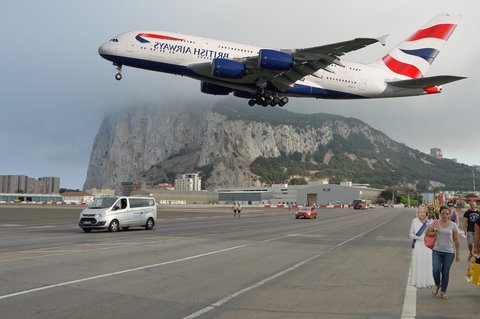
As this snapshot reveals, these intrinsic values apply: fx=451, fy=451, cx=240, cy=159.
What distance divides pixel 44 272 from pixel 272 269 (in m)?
5.31

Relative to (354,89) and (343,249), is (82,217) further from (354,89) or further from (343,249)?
(354,89)

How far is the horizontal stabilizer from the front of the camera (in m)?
29.4

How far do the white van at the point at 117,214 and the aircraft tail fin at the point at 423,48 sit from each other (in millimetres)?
23805

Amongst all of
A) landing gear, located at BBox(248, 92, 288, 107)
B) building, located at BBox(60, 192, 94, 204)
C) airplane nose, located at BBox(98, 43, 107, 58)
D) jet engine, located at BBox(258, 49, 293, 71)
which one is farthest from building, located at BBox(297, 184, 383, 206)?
jet engine, located at BBox(258, 49, 293, 71)

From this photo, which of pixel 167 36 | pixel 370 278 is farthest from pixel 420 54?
pixel 370 278

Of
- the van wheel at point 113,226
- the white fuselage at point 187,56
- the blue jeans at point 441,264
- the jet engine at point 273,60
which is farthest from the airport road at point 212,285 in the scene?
the white fuselage at point 187,56

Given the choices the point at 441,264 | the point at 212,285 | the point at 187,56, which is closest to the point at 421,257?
the point at 441,264

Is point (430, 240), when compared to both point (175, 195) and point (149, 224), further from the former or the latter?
point (175, 195)

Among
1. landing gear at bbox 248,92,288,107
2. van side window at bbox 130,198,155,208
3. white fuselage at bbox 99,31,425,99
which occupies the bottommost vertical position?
van side window at bbox 130,198,155,208

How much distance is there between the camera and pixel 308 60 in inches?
1102

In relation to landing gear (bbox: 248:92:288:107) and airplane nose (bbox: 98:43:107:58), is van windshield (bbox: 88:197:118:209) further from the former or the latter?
landing gear (bbox: 248:92:288:107)

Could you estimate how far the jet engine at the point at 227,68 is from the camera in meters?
27.8

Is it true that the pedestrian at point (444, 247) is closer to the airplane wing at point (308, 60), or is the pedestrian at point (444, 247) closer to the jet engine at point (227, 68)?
the airplane wing at point (308, 60)

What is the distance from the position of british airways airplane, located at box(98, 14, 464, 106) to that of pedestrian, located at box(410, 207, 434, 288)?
717 inches
